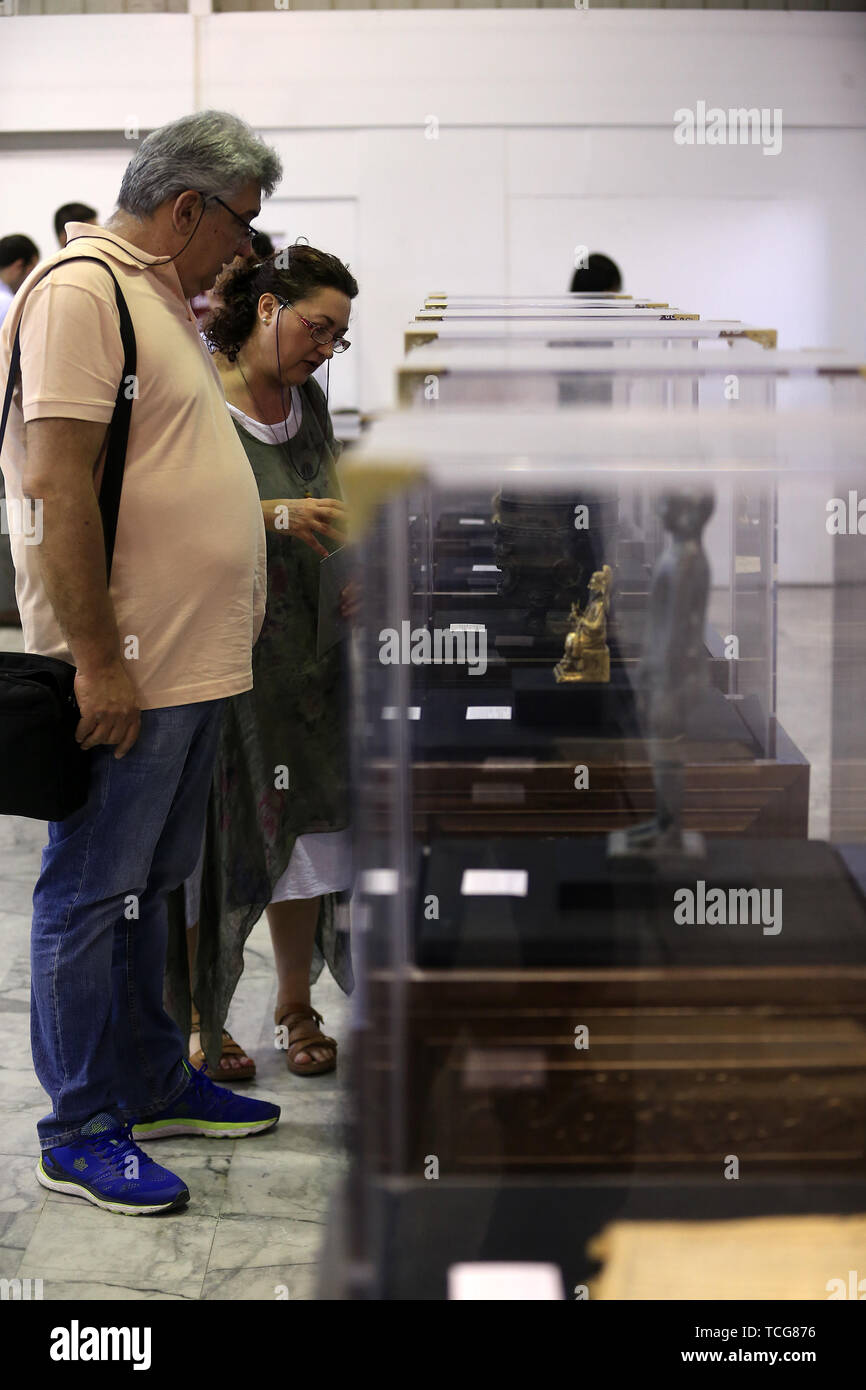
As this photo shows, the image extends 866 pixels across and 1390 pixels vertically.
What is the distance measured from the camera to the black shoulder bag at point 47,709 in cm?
170

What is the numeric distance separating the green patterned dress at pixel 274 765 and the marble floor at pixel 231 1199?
0.21 m

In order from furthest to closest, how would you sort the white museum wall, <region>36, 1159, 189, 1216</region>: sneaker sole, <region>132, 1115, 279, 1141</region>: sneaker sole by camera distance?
the white museum wall
<region>132, 1115, 279, 1141</region>: sneaker sole
<region>36, 1159, 189, 1216</region>: sneaker sole

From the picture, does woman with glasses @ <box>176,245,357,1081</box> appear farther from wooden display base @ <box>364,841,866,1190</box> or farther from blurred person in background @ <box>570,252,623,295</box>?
blurred person in background @ <box>570,252,623,295</box>

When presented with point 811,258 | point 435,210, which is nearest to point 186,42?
point 435,210

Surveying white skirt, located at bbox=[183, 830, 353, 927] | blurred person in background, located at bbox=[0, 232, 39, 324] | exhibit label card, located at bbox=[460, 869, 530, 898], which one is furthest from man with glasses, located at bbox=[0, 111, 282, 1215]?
blurred person in background, located at bbox=[0, 232, 39, 324]

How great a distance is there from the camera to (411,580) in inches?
50.6

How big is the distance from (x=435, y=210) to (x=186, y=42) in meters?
1.37

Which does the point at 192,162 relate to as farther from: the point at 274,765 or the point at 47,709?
the point at 274,765

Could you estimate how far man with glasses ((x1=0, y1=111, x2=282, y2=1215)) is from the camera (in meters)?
1.67

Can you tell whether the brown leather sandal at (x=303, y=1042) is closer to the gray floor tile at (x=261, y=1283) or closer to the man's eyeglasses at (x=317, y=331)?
the gray floor tile at (x=261, y=1283)

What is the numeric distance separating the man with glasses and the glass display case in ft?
1.46

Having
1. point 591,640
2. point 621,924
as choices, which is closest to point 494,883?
point 621,924

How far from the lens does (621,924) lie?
1.34 metres
